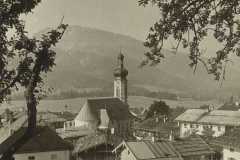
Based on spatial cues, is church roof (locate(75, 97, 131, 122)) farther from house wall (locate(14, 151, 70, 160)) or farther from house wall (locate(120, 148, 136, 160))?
house wall (locate(120, 148, 136, 160))

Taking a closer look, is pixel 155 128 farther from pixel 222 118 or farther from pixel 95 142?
pixel 95 142

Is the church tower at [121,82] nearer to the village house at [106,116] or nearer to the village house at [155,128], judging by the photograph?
the village house at [106,116]

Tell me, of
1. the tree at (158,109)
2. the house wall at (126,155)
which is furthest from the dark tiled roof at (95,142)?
the tree at (158,109)

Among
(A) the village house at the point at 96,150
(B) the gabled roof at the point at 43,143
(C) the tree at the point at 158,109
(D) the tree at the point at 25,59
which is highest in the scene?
(D) the tree at the point at 25,59

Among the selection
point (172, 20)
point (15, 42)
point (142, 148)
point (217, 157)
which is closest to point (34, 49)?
point (15, 42)

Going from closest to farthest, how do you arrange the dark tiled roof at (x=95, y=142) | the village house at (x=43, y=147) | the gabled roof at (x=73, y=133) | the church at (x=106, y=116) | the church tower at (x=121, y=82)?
the village house at (x=43, y=147), the dark tiled roof at (x=95, y=142), the gabled roof at (x=73, y=133), the church at (x=106, y=116), the church tower at (x=121, y=82)

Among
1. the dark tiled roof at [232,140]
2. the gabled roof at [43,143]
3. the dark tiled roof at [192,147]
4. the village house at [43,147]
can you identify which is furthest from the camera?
the dark tiled roof at [192,147]

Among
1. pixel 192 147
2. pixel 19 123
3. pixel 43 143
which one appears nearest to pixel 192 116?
pixel 19 123

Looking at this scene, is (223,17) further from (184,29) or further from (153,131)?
(153,131)
